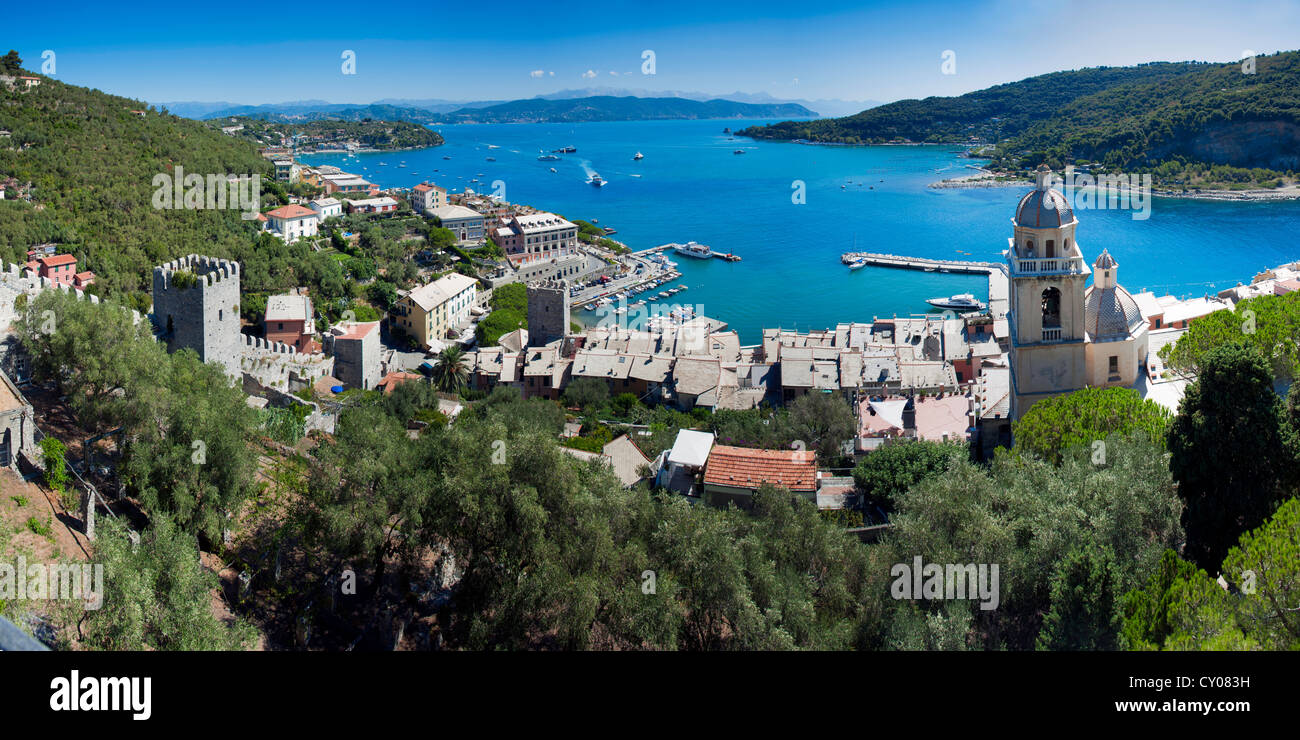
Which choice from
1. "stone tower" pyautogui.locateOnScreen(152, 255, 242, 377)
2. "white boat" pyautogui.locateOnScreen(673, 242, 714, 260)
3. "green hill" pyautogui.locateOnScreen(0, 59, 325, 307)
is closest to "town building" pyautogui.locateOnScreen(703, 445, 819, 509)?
"stone tower" pyautogui.locateOnScreen(152, 255, 242, 377)

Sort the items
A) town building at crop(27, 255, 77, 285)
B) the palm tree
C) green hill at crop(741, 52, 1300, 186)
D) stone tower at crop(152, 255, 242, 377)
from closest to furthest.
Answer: stone tower at crop(152, 255, 242, 377) < town building at crop(27, 255, 77, 285) < the palm tree < green hill at crop(741, 52, 1300, 186)

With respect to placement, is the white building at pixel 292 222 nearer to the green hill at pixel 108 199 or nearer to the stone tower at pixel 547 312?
the green hill at pixel 108 199

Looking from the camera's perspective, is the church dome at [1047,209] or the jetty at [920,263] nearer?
the church dome at [1047,209]

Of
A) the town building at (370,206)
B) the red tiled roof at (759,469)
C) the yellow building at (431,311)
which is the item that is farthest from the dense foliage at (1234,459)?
the town building at (370,206)

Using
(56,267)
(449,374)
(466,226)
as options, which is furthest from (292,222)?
(449,374)

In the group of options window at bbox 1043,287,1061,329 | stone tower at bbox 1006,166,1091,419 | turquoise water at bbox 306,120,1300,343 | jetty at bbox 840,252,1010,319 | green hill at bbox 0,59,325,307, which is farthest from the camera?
jetty at bbox 840,252,1010,319

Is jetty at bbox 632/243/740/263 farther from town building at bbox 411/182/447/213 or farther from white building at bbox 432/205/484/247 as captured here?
town building at bbox 411/182/447/213

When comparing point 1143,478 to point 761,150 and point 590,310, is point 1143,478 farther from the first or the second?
point 761,150

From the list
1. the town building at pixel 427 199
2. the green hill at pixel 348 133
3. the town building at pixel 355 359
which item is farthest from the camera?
the green hill at pixel 348 133
